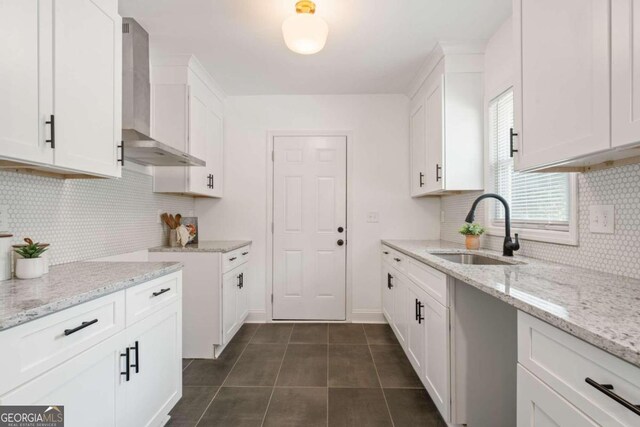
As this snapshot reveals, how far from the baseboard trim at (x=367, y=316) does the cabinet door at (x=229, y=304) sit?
131 centimetres

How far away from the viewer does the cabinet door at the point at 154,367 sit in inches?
54.6

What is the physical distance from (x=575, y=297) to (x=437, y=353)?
93cm

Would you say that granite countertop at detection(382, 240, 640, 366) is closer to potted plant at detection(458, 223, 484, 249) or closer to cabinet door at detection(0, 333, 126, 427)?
potted plant at detection(458, 223, 484, 249)

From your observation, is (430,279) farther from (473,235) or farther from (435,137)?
(435,137)

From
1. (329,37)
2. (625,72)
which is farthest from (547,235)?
(329,37)

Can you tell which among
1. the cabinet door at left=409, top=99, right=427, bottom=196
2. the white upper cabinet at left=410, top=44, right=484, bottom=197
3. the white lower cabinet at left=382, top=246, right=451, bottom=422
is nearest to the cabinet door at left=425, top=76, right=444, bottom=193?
→ the white upper cabinet at left=410, top=44, right=484, bottom=197

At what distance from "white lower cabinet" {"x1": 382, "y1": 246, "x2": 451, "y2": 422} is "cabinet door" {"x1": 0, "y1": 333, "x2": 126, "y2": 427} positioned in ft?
5.06

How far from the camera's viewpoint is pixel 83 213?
1934 millimetres

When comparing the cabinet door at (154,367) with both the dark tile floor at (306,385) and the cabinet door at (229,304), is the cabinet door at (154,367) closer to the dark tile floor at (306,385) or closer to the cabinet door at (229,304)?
the dark tile floor at (306,385)

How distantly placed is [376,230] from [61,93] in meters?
2.92

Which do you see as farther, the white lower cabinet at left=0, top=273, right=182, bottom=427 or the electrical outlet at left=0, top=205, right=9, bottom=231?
the electrical outlet at left=0, top=205, right=9, bottom=231

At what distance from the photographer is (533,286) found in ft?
3.83

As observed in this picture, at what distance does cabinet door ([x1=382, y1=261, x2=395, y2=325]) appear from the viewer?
301cm

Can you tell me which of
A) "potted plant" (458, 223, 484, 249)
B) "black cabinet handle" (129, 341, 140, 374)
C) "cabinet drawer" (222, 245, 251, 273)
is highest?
"potted plant" (458, 223, 484, 249)
